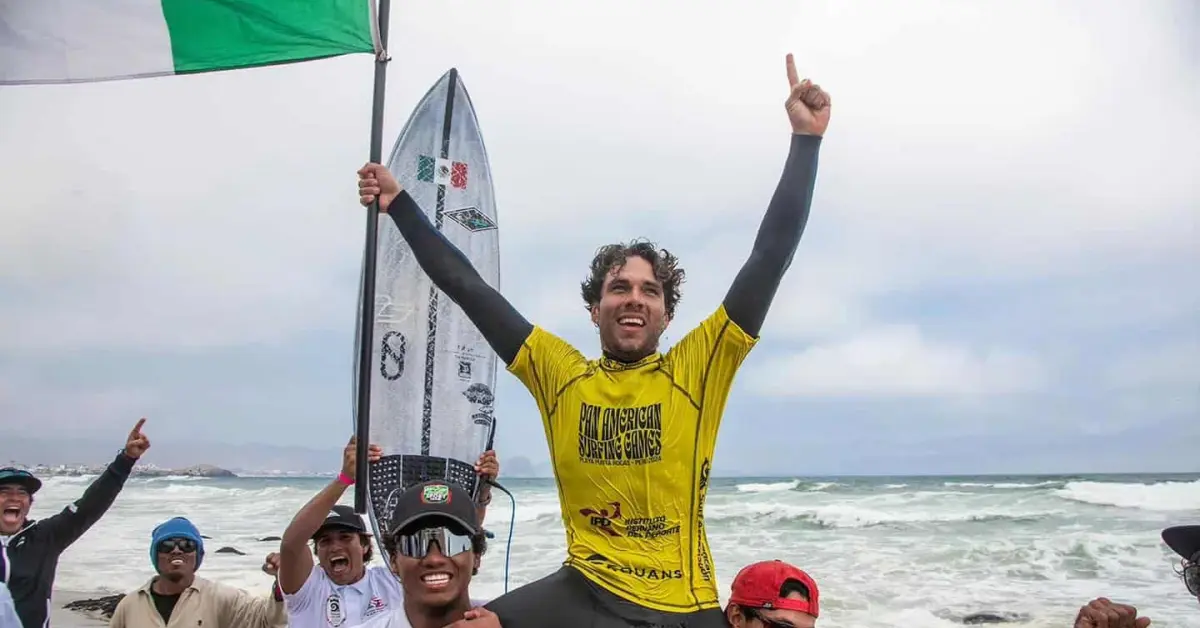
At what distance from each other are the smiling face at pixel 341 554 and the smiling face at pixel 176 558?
0.91 metres

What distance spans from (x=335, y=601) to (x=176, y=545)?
3.68 feet

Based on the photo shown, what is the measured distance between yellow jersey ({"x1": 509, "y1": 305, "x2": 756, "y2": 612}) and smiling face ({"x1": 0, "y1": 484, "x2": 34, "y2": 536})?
3.53 meters

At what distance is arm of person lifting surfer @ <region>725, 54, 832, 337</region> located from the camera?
2658 mm

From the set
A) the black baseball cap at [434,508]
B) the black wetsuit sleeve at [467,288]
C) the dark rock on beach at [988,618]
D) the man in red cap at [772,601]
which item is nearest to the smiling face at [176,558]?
the black baseball cap at [434,508]

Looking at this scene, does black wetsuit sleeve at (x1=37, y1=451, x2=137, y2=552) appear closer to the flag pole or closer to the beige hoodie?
the beige hoodie

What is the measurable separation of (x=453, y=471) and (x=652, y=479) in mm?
3142

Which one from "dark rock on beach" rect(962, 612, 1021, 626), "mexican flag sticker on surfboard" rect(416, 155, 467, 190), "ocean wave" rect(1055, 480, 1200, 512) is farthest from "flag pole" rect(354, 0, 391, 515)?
"ocean wave" rect(1055, 480, 1200, 512)

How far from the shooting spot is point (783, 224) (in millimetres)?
2680

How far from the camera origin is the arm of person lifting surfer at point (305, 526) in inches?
156

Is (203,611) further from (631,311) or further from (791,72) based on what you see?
(791,72)

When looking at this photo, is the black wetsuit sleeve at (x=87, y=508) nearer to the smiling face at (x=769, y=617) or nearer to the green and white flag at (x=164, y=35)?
the green and white flag at (x=164, y=35)

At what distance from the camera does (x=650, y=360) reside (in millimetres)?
2777

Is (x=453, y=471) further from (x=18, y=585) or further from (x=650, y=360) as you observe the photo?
(x=650, y=360)

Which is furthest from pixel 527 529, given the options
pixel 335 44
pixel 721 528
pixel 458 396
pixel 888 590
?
pixel 335 44
